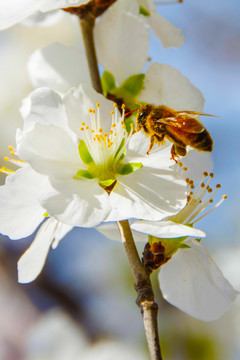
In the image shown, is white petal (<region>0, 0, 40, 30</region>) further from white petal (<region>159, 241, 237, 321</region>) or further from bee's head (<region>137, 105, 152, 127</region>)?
white petal (<region>159, 241, 237, 321</region>)

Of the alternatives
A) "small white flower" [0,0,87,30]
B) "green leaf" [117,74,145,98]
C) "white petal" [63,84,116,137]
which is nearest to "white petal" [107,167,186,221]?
"white petal" [63,84,116,137]

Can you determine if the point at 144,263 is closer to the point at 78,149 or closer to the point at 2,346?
the point at 78,149

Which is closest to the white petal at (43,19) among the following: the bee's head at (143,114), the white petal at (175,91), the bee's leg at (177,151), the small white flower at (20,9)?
the small white flower at (20,9)

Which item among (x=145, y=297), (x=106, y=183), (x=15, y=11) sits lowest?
(x=145, y=297)

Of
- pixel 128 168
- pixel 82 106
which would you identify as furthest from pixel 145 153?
pixel 82 106

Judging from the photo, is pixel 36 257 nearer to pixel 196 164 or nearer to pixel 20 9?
pixel 196 164

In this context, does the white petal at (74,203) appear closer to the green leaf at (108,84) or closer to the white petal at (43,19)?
the green leaf at (108,84)
